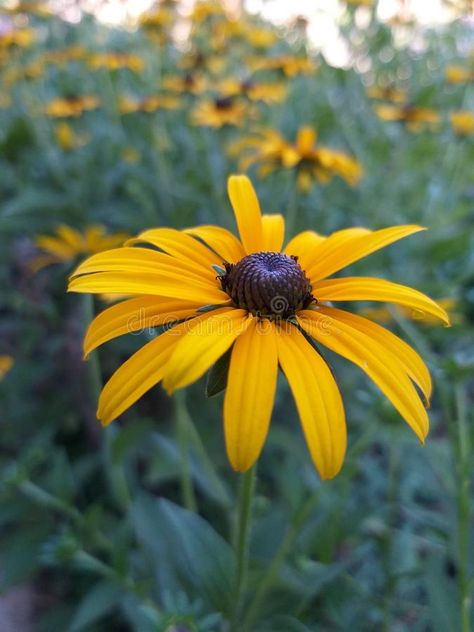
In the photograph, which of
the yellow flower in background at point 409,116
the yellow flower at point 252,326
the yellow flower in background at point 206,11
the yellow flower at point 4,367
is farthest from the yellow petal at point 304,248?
the yellow flower in background at point 206,11

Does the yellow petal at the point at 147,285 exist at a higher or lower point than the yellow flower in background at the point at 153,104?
lower

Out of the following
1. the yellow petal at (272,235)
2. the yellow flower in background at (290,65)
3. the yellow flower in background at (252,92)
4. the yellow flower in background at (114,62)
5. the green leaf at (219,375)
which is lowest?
the green leaf at (219,375)

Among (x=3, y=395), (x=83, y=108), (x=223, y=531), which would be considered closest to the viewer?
(x=223, y=531)

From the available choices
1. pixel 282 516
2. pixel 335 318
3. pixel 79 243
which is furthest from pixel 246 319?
pixel 79 243

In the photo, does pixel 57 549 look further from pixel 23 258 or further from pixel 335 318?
pixel 23 258

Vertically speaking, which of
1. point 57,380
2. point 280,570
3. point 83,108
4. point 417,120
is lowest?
point 280,570

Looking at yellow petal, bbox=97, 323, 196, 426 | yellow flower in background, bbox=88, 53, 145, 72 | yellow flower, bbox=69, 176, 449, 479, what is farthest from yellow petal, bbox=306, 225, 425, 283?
yellow flower in background, bbox=88, 53, 145, 72

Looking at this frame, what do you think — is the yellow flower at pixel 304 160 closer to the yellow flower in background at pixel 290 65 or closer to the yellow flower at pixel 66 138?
the yellow flower in background at pixel 290 65

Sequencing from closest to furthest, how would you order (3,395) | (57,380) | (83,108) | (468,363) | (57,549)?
(468,363)
(57,549)
(3,395)
(57,380)
(83,108)
